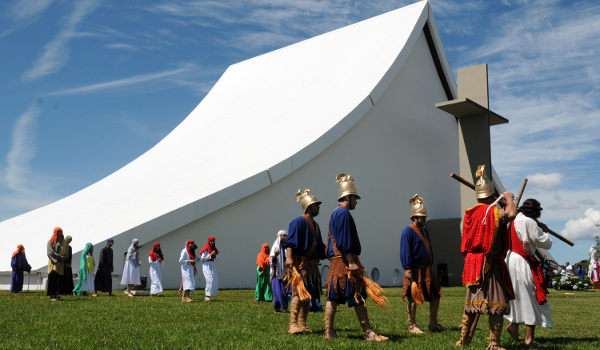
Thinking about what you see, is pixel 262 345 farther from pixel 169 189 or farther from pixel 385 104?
pixel 385 104

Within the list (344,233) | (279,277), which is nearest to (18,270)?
(279,277)

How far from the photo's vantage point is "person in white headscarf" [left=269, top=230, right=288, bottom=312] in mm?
9289

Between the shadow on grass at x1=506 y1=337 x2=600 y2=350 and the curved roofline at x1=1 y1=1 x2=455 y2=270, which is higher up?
the curved roofline at x1=1 y1=1 x2=455 y2=270

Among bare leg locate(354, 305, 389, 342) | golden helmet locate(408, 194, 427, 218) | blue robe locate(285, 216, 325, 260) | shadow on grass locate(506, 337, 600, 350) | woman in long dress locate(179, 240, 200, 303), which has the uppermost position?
golden helmet locate(408, 194, 427, 218)

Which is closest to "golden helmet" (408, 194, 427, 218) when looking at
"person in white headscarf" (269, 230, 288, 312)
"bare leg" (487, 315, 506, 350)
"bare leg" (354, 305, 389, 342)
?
"bare leg" (354, 305, 389, 342)

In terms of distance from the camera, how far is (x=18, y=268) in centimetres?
1410

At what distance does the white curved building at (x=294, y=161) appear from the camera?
1583cm

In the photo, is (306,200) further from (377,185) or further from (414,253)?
(377,185)

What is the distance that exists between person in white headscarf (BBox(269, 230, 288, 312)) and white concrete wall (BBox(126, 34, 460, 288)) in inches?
211

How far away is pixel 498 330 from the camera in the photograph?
4914 millimetres

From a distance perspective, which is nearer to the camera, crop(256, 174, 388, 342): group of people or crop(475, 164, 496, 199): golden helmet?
crop(475, 164, 496, 199): golden helmet

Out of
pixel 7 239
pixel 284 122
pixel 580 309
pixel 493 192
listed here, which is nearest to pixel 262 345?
pixel 493 192

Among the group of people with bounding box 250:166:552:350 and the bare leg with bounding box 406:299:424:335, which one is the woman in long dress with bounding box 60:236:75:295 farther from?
the bare leg with bounding box 406:299:424:335

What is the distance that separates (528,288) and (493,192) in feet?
3.39
